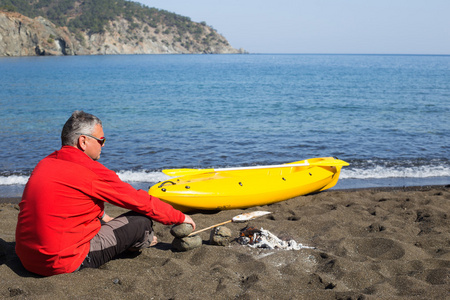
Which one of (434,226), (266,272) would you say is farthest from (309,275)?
(434,226)

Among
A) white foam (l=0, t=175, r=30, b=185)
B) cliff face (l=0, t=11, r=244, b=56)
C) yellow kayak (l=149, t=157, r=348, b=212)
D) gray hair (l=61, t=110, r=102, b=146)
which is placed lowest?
white foam (l=0, t=175, r=30, b=185)

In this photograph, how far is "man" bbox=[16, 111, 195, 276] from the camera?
2.76 m

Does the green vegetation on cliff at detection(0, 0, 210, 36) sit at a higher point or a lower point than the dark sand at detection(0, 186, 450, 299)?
higher

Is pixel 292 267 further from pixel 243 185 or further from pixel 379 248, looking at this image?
pixel 243 185

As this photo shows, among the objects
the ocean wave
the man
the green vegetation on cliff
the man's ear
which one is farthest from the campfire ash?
the green vegetation on cliff

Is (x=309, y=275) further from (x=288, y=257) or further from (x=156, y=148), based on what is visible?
(x=156, y=148)

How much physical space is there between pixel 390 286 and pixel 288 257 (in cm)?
95

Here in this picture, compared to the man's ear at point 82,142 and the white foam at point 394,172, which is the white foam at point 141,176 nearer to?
the white foam at point 394,172

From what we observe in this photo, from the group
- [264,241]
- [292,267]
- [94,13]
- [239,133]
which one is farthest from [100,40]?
[292,267]

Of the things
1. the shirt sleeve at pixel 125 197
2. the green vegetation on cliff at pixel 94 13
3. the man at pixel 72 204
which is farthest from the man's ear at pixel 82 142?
the green vegetation on cliff at pixel 94 13

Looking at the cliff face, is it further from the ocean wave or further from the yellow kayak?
the yellow kayak

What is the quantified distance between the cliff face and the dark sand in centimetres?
8204

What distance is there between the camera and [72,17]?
396 feet

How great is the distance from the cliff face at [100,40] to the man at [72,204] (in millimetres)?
82102
